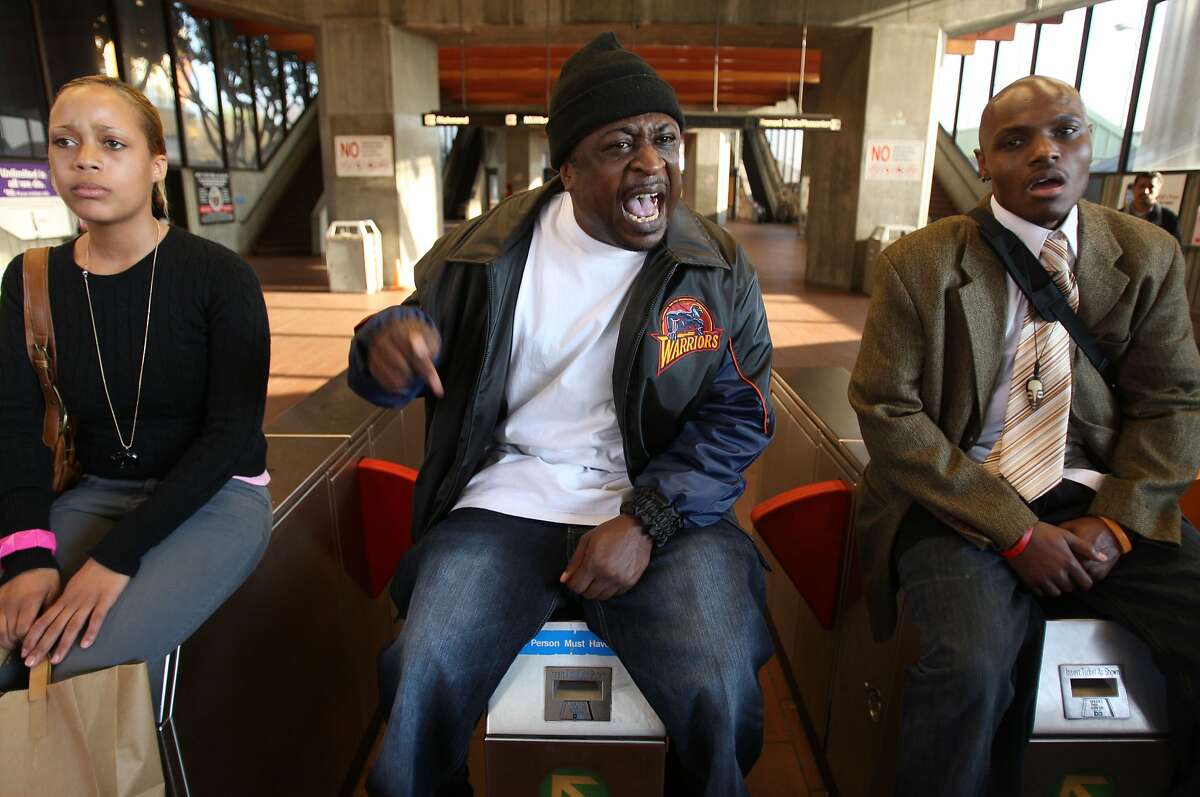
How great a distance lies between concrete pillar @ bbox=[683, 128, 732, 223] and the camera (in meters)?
22.8

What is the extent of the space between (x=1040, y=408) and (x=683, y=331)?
75 centimetres

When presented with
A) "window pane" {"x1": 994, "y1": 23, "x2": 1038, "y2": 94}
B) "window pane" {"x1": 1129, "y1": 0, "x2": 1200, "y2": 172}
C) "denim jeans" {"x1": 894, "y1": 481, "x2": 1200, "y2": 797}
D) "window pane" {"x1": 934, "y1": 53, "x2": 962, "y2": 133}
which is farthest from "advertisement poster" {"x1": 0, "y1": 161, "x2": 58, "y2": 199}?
"window pane" {"x1": 934, "y1": 53, "x2": 962, "y2": 133}

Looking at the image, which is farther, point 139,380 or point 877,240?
point 877,240

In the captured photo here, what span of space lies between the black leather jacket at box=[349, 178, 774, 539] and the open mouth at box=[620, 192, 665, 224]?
7 centimetres

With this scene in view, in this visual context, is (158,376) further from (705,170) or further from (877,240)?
(705,170)

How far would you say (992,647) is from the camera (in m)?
1.38

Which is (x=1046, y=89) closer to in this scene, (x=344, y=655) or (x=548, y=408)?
(x=548, y=408)

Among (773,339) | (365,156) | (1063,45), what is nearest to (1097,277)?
(773,339)

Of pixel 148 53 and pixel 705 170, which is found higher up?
pixel 148 53

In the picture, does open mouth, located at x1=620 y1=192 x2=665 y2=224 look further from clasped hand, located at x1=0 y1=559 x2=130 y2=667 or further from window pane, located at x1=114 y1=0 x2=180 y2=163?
window pane, located at x1=114 y1=0 x2=180 y2=163

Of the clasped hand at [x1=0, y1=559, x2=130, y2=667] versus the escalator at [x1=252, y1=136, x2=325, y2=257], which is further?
the escalator at [x1=252, y1=136, x2=325, y2=257]

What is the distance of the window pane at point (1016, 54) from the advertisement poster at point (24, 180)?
1296 cm

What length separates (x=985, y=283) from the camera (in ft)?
5.32

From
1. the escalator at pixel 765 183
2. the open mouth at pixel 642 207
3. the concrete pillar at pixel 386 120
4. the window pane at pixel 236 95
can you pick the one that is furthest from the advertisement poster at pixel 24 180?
the escalator at pixel 765 183
